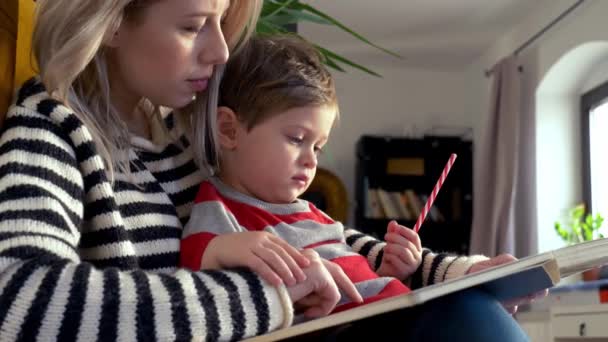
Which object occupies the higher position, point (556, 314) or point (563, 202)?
point (563, 202)

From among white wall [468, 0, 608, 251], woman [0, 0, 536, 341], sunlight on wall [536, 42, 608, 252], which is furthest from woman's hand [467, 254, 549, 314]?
sunlight on wall [536, 42, 608, 252]

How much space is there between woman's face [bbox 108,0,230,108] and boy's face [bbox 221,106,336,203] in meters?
0.11

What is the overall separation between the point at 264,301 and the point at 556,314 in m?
3.18

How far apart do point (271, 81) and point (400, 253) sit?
0.30 metres

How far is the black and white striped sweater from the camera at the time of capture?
703 millimetres

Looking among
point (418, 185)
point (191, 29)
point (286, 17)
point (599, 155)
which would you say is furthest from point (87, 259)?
point (418, 185)

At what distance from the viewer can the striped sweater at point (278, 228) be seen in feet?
3.33

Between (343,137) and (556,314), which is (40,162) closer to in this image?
(556,314)

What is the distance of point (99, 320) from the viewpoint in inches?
27.9

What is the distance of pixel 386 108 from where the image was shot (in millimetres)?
6023

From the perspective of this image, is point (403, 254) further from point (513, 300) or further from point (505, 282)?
point (505, 282)

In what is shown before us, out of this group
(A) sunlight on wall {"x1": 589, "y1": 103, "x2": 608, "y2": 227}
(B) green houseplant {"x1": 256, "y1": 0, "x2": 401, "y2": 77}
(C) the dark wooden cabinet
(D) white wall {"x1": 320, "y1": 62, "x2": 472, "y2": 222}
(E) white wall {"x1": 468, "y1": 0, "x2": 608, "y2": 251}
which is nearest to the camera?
(B) green houseplant {"x1": 256, "y1": 0, "x2": 401, "y2": 77}

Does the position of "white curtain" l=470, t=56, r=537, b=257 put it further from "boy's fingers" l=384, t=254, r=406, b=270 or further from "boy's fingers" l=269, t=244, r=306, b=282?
"boy's fingers" l=269, t=244, r=306, b=282

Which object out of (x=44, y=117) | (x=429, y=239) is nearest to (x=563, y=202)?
(x=429, y=239)
